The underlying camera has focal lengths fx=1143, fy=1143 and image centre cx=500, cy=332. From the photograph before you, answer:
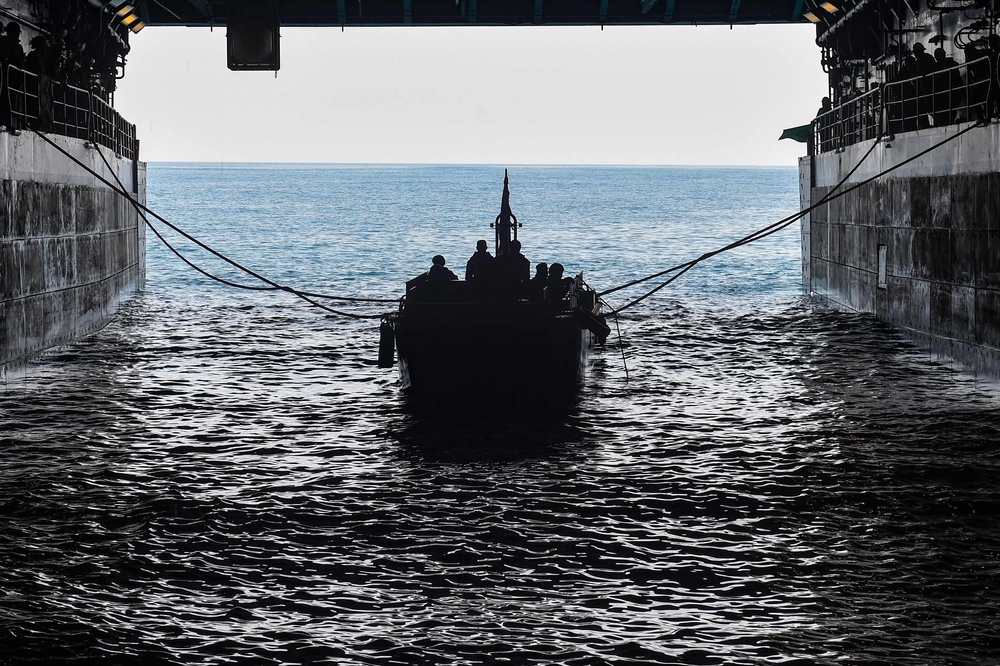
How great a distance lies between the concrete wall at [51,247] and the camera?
20781 millimetres

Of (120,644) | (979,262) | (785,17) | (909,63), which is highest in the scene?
(785,17)

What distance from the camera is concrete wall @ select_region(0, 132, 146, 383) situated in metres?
Result: 20.8

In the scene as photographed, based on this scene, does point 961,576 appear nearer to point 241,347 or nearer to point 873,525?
point 873,525

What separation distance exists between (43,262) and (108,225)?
9.41 meters

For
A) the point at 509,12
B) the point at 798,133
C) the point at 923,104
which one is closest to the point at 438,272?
the point at 923,104

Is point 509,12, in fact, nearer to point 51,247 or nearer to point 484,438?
point 51,247

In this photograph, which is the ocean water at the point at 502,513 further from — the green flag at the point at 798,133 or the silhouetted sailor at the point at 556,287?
the green flag at the point at 798,133

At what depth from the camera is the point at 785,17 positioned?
38469 mm

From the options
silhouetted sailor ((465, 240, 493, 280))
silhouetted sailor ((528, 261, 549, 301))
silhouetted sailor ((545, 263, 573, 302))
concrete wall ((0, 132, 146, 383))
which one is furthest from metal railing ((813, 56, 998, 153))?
concrete wall ((0, 132, 146, 383))

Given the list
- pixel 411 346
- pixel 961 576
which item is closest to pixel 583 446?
pixel 411 346

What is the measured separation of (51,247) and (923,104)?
19.2 metres

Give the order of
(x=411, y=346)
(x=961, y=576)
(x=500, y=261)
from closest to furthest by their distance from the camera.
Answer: (x=961, y=576), (x=411, y=346), (x=500, y=261)

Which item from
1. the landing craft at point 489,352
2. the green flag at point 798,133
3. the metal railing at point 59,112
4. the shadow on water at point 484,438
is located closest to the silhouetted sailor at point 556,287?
the landing craft at point 489,352

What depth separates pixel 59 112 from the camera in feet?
97.0
